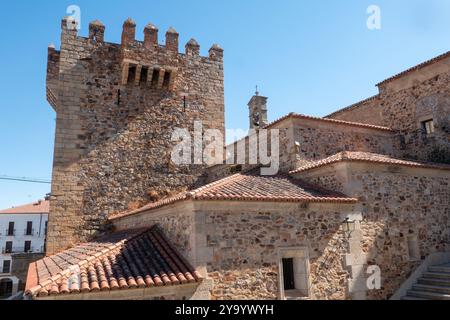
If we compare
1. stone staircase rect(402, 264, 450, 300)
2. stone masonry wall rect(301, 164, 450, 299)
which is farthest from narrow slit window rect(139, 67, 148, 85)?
stone staircase rect(402, 264, 450, 300)

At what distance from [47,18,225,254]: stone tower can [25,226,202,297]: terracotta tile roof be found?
4266 millimetres

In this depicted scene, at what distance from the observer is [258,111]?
15.0 metres

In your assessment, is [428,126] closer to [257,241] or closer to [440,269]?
[440,269]

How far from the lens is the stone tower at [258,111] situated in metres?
14.9

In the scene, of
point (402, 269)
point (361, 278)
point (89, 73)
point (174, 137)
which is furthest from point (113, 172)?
point (402, 269)

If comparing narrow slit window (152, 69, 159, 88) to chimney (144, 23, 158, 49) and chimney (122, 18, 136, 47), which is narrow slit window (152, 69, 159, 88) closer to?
chimney (144, 23, 158, 49)

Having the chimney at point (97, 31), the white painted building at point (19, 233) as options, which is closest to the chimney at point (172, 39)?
the chimney at point (97, 31)

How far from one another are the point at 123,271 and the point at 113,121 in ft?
24.4

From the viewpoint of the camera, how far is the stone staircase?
8.27 m

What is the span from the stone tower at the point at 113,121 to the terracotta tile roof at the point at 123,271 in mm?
4266

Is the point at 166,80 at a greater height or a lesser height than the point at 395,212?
greater

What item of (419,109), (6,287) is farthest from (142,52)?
(6,287)
